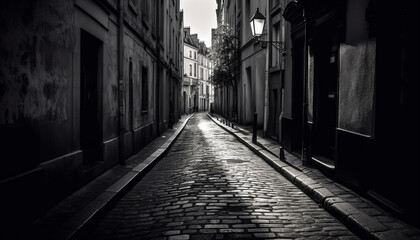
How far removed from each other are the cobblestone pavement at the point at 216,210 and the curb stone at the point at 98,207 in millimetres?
124

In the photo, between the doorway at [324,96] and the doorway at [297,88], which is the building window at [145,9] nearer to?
the doorway at [297,88]

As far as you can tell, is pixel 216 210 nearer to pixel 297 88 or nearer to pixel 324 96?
pixel 324 96

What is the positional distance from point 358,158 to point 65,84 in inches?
181

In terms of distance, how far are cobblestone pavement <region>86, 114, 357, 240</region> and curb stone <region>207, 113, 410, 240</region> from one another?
0.32 feet

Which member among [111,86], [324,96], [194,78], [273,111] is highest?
[194,78]

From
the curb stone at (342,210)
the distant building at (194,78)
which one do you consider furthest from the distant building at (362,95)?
the distant building at (194,78)

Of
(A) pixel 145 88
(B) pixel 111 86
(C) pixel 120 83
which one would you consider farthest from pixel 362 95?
(A) pixel 145 88

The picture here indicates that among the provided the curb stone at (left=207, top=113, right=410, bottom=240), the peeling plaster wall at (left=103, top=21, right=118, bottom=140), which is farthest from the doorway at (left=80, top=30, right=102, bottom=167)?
the curb stone at (left=207, top=113, right=410, bottom=240)

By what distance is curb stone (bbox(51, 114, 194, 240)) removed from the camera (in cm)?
372

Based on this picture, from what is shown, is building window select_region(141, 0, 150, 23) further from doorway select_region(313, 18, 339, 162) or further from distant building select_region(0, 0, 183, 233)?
doorway select_region(313, 18, 339, 162)

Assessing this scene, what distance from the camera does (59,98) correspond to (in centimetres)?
503

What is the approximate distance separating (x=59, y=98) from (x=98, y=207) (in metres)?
1.67

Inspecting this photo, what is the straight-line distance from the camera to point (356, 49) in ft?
18.5

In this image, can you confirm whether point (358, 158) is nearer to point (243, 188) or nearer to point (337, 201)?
point (337, 201)
